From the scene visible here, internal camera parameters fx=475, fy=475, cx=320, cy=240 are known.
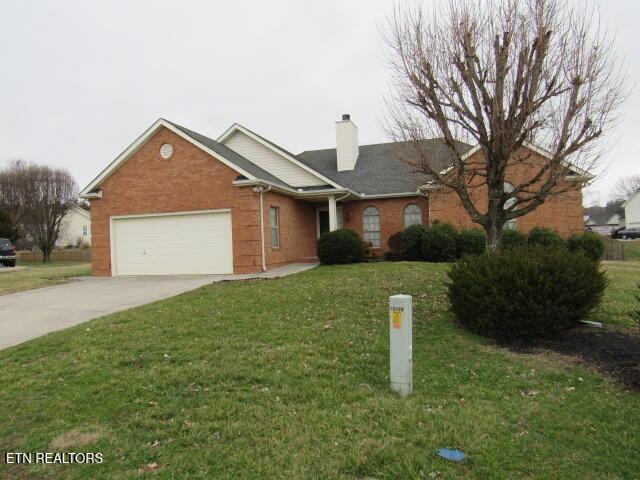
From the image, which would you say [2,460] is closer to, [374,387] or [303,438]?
[303,438]

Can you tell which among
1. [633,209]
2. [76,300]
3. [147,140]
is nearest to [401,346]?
[76,300]

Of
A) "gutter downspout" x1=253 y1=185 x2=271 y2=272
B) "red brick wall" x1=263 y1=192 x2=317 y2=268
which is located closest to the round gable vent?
"gutter downspout" x1=253 y1=185 x2=271 y2=272

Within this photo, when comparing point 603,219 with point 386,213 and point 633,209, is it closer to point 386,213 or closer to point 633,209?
point 633,209

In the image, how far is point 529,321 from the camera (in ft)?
21.2

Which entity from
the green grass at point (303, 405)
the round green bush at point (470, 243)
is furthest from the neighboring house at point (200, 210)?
the green grass at point (303, 405)

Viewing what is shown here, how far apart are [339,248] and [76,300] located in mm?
8890

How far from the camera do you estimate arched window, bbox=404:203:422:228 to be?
21.0 m

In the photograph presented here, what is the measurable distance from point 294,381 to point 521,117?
5956 mm

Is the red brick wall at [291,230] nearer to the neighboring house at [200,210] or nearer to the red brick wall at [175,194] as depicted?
the neighboring house at [200,210]

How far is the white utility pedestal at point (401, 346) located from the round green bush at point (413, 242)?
1354cm

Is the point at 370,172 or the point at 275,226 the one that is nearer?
the point at 275,226

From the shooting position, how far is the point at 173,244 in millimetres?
16578

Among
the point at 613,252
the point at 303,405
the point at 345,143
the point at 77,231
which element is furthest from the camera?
the point at 77,231

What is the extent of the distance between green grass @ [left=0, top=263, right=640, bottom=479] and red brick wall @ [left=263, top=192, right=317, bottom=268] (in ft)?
30.9
